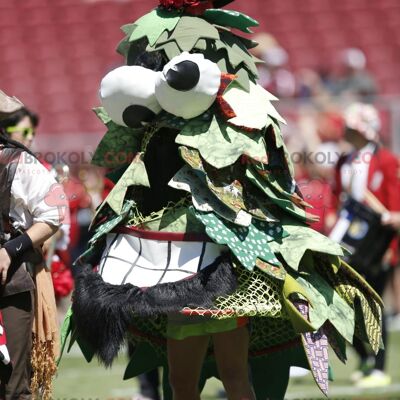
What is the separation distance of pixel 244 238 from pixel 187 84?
2.24 ft

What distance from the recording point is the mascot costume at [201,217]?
424 centimetres

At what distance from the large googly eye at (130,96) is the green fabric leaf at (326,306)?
38.5 inches

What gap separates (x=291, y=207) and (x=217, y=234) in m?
0.42

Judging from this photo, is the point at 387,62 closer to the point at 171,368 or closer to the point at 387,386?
the point at 387,386

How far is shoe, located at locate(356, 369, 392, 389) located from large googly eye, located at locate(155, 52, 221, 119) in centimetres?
383

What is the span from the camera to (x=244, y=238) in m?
4.30

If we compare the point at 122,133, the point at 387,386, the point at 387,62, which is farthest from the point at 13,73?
the point at 122,133

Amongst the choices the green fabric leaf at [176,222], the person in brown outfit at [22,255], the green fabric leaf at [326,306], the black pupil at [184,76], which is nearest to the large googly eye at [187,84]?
the black pupil at [184,76]

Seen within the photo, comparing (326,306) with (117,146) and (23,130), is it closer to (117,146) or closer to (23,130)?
(117,146)

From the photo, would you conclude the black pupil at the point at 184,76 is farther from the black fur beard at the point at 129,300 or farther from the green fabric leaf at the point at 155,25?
the black fur beard at the point at 129,300

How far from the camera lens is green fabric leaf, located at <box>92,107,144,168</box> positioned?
4.64 meters

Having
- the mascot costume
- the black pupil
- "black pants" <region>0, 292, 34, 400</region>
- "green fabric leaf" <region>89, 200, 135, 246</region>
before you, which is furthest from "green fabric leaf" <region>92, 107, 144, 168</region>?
"black pants" <region>0, 292, 34, 400</region>

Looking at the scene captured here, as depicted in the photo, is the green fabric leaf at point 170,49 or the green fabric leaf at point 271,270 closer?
the green fabric leaf at point 271,270

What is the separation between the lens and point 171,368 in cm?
457
